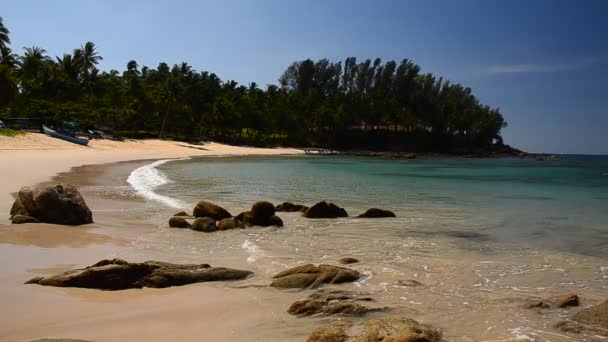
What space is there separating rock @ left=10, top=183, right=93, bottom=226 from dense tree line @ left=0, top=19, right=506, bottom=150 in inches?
2269

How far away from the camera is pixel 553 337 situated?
525 cm

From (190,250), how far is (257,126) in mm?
94412

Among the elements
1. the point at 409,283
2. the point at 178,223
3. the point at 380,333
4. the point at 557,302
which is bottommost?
the point at 178,223

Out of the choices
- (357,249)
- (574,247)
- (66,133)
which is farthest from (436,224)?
(66,133)

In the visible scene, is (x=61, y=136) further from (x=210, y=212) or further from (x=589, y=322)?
(x=589, y=322)

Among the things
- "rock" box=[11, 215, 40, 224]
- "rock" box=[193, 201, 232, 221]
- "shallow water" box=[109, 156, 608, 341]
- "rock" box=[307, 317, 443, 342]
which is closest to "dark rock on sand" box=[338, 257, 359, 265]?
"shallow water" box=[109, 156, 608, 341]

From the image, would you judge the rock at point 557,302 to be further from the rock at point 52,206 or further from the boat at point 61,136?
the boat at point 61,136

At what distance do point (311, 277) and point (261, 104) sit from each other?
10169 cm

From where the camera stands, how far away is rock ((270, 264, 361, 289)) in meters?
6.93

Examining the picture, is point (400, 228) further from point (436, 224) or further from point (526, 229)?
point (526, 229)

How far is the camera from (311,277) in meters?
7.08

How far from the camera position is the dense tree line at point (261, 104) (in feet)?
245

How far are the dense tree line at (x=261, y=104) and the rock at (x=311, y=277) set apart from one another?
211ft

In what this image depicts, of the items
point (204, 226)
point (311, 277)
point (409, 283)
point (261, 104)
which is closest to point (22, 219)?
point (204, 226)
